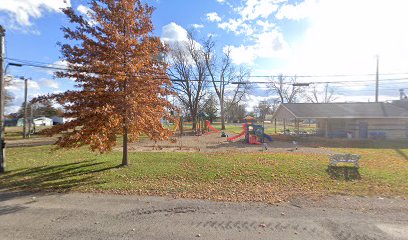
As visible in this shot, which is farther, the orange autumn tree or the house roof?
the house roof

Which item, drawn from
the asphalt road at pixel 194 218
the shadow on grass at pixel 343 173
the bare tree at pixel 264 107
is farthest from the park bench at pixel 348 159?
the bare tree at pixel 264 107

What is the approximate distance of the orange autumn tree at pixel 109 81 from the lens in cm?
786

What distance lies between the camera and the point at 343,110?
2488 centimetres

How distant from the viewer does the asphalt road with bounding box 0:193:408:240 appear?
4129 mm

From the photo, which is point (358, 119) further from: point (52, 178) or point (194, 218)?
point (52, 178)

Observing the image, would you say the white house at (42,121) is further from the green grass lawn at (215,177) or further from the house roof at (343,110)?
the house roof at (343,110)

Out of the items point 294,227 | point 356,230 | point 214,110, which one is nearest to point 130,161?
point 294,227

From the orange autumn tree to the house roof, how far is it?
1983cm

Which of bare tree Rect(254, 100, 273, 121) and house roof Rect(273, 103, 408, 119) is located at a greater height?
bare tree Rect(254, 100, 273, 121)

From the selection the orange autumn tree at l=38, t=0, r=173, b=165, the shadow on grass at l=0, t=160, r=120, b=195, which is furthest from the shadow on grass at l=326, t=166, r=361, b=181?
the shadow on grass at l=0, t=160, r=120, b=195

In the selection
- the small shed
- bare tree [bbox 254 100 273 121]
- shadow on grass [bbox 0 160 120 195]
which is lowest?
shadow on grass [bbox 0 160 120 195]

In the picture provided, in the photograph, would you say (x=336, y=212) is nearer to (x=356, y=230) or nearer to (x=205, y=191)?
(x=356, y=230)

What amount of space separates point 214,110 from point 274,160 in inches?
1821

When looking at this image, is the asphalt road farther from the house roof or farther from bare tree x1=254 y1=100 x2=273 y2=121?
bare tree x1=254 y1=100 x2=273 y2=121
